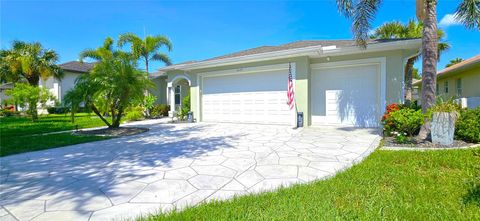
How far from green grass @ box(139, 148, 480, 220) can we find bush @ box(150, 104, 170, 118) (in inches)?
608

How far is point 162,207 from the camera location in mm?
2865

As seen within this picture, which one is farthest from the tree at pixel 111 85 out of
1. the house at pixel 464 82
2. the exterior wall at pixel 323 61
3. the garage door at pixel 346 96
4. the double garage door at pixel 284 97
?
the house at pixel 464 82

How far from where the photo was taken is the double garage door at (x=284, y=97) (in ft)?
31.2

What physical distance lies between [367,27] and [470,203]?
21.8 ft

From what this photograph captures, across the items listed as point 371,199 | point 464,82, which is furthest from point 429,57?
point 464,82

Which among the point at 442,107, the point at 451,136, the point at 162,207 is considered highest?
the point at 442,107

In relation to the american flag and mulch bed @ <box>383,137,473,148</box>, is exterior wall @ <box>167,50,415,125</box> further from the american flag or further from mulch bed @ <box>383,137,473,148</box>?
mulch bed @ <box>383,137,473,148</box>

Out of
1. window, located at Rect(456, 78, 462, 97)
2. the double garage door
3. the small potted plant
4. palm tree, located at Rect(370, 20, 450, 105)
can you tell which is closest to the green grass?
the small potted plant

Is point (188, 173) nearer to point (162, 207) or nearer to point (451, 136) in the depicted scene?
point (162, 207)

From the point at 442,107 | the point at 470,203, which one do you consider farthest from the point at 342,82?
the point at 470,203

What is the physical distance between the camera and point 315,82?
34.2 feet

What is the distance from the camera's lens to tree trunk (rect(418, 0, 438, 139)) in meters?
6.29

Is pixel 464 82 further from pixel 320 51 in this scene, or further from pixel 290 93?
pixel 290 93

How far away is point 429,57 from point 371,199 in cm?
557
